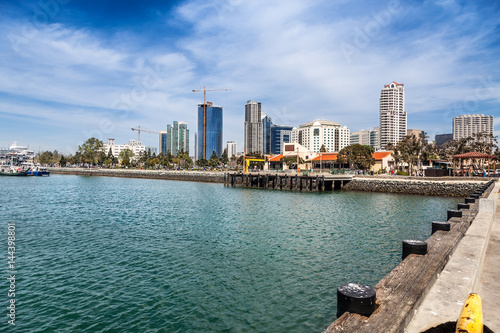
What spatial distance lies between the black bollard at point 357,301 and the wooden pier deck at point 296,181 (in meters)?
53.4

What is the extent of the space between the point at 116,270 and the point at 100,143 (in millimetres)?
172496

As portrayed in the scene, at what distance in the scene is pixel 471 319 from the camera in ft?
12.2

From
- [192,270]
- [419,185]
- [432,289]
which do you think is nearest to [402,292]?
[432,289]

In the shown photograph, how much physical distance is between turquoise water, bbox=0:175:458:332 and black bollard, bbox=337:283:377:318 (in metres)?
4.07

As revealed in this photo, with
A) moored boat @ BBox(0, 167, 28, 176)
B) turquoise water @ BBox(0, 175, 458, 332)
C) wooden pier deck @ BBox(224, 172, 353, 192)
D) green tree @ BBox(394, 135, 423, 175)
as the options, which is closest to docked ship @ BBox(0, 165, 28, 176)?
moored boat @ BBox(0, 167, 28, 176)

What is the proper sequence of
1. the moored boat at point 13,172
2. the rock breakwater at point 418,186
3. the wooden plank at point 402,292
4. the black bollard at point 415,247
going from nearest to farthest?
the wooden plank at point 402,292
the black bollard at point 415,247
the rock breakwater at point 418,186
the moored boat at point 13,172

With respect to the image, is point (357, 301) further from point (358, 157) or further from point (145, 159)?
point (145, 159)

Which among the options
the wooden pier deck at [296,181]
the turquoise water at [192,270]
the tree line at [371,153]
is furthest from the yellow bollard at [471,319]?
the tree line at [371,153]

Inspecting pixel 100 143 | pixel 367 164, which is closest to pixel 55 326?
pixel 367 164

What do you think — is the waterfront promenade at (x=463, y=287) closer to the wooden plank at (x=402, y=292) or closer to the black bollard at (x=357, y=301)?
the wooden plank at (x=402, y=292)

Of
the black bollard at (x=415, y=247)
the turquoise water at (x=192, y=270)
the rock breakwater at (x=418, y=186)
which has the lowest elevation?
the turquoise water at (x=192, y=270)

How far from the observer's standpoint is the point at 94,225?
2305 centimetres

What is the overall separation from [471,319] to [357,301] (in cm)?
159

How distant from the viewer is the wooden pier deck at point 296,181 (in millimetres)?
59031
